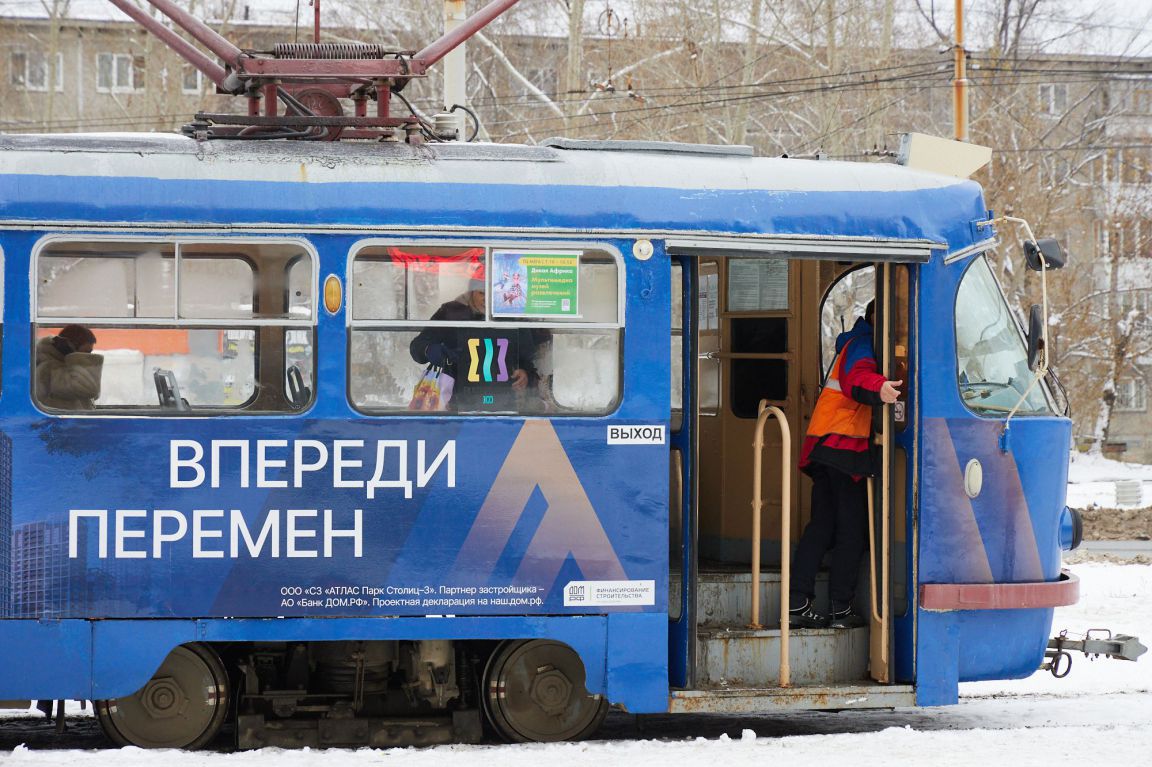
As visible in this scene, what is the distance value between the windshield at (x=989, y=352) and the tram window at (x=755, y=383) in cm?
128

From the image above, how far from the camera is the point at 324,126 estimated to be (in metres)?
7.23

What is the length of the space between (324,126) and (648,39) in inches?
873

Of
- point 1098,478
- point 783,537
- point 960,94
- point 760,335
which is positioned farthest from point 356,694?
point 1098,478

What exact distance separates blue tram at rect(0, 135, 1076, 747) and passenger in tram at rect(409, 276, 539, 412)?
0.01m

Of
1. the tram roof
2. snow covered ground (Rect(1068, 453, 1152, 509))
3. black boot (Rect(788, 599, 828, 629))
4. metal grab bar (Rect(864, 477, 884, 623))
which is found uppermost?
the tram roof

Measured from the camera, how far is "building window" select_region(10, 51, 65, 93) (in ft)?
A: 132

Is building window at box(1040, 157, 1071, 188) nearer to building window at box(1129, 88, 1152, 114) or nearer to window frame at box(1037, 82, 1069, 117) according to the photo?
window frame at box(1037, 82, 1069, 117)

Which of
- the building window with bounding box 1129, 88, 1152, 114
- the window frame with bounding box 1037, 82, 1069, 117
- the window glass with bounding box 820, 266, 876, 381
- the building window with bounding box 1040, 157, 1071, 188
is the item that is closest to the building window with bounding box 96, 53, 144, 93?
the window frame with bounding box 1037, 82, 1069, 117

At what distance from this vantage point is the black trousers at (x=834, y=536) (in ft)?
24.8

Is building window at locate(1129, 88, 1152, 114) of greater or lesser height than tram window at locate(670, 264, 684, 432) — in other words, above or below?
above

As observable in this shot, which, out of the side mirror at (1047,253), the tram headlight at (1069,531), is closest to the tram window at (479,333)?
the side mirror at (1047,253)

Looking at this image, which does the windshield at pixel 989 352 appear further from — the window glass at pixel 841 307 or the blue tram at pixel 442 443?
the window glass at pixel 841 307

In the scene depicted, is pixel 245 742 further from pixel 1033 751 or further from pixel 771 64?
pixel 771 64

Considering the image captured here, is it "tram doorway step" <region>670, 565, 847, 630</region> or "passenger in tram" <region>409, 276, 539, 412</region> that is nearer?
"passenger in tram" <region>409, 276, 539, 412</region>
